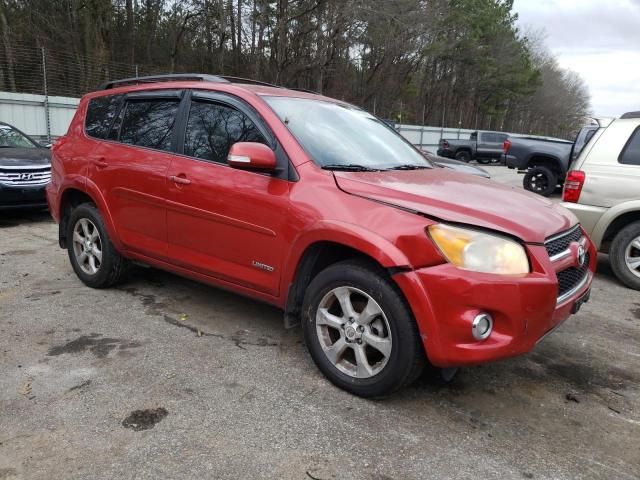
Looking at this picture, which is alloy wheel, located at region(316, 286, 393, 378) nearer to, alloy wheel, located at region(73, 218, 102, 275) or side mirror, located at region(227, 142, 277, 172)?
side mirror, located at region(227, 142, 277, 172)

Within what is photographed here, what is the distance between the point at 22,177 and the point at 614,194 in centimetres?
758

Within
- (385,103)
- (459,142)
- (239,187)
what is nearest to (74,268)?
(239,187)

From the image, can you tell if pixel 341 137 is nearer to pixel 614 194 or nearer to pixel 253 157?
pixel 253 157

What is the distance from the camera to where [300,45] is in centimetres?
2355

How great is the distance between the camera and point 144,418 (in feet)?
8.76

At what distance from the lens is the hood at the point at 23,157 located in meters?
7.35

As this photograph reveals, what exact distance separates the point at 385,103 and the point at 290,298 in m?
37.3

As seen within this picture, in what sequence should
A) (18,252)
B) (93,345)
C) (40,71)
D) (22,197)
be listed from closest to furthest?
(93,345) → (18,252) → (22,197) → (40,71)

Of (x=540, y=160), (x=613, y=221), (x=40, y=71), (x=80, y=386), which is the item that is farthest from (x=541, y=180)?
(x=40, y=71)

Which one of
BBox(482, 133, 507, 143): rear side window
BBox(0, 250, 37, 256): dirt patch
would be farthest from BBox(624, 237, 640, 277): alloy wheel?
BBox(482, 133, 507, 143): rear side window

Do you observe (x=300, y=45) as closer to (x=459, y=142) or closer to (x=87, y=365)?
(x=459, y=142)

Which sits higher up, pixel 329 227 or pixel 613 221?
pixel 329 227

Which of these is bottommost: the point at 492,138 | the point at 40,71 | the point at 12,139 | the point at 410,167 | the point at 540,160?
the point at 540,160

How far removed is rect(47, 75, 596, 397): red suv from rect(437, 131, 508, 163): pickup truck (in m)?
23.5
